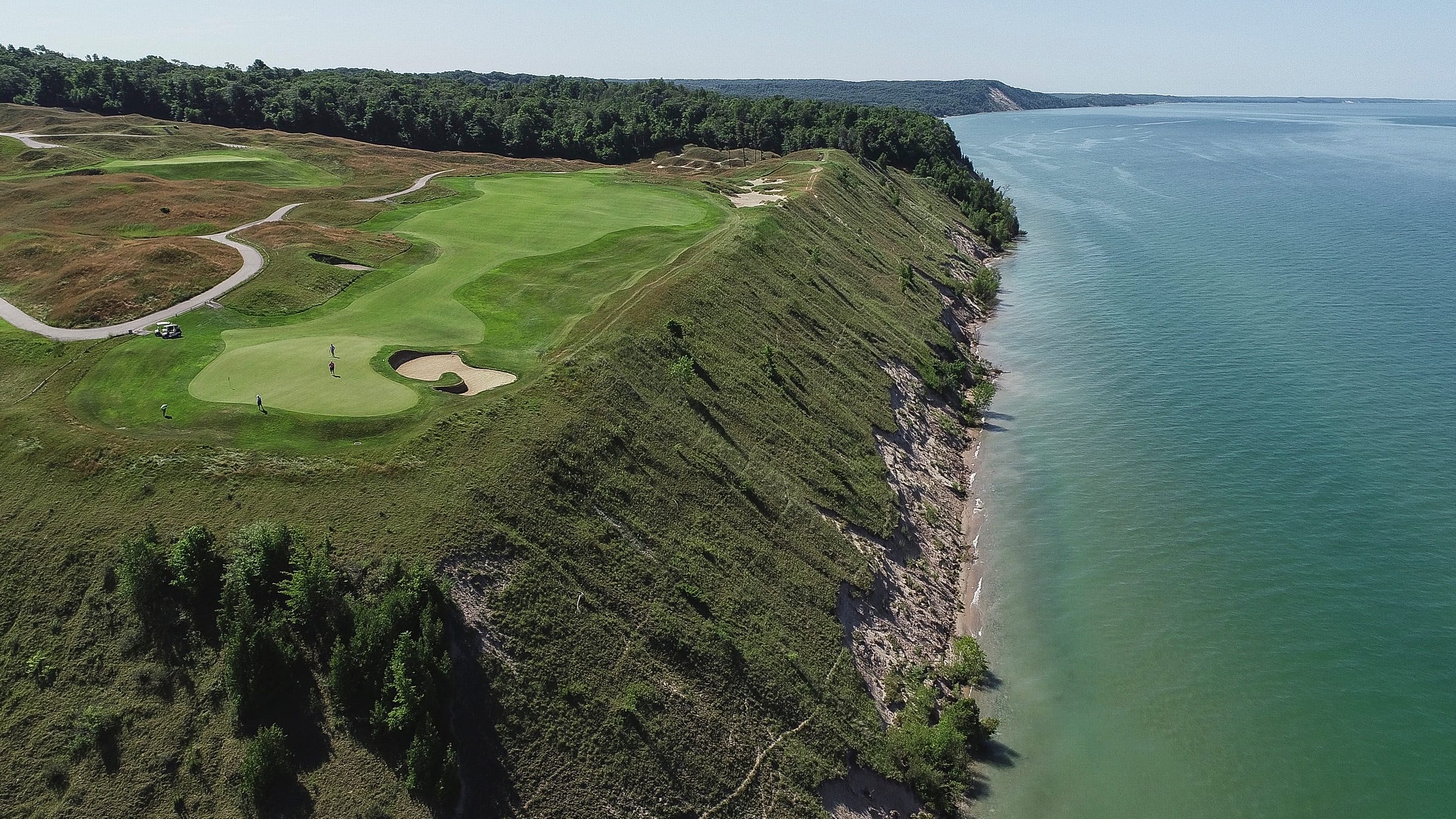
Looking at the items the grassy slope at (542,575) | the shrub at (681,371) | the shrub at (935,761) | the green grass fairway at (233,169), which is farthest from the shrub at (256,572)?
the green grass fairway at (233,169)

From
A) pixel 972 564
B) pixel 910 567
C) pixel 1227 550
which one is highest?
pixel 1227 550

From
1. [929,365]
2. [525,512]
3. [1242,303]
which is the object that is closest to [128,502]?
[525,512]

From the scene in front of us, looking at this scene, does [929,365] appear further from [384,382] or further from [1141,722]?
[384,382]

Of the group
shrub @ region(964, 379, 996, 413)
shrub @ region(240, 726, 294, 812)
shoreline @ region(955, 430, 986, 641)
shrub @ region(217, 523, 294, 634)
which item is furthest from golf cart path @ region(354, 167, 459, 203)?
shrub @ region(240, 726, 294, 812)

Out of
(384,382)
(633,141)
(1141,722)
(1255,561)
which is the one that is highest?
(633,141)

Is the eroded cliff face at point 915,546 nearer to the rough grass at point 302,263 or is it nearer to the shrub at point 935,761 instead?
the shrub at point 935,761

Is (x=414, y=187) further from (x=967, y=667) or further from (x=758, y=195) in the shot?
(x=967, y=667)

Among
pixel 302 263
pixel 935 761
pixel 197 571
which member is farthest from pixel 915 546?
pixel 302 263
